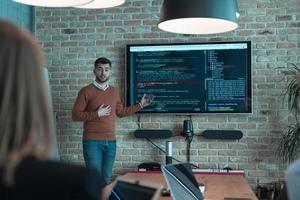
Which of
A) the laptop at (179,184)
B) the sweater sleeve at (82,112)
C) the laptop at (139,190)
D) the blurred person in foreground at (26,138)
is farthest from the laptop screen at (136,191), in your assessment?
the sweater sleeve at (82,112)

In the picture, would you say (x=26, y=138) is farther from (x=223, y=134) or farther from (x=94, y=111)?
(x=223, y=134)

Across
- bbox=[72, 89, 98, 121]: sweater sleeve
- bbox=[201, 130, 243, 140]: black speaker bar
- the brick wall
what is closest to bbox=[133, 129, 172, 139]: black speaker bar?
the brick wall

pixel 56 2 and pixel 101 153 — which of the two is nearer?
pixel 56 2

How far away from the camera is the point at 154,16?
17.9 feet

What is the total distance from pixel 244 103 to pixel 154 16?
4.81 ft

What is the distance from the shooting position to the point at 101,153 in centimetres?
493

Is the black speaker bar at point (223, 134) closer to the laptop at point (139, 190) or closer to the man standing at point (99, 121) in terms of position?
the man standing at point (99, 121)

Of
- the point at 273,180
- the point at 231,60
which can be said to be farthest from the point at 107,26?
the point at 273,180

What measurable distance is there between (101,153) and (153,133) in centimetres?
73

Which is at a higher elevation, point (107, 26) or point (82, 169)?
point (107, 26)

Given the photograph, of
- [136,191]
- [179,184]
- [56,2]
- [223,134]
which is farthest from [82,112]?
[136,191]

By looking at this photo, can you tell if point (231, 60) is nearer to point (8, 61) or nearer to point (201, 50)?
point (201, 50)

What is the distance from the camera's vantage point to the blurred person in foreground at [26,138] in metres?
0.89

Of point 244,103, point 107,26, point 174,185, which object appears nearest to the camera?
point 174,185
